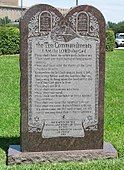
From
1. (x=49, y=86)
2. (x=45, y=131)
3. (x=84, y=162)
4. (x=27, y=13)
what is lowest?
(x=84, y=162)

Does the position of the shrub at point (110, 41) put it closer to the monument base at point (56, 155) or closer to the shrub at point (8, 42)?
the shrub at point (8, 42)

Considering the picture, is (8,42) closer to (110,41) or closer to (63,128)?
(110,41)

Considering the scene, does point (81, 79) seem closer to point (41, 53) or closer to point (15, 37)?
point (41, 53)

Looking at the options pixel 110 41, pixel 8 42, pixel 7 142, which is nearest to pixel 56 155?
pixel 7 142

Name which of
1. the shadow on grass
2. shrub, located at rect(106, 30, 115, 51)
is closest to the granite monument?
the shadow on grass

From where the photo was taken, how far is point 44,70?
216 inches

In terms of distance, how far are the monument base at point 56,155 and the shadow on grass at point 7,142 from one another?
1.34 ft

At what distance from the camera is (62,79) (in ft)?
18.2

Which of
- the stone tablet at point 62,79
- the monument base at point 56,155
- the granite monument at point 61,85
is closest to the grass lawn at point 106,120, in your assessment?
the monument base at point 56,155

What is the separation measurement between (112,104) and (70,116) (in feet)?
12.0

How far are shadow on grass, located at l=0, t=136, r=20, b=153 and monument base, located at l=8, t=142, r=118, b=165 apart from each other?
0.41 m

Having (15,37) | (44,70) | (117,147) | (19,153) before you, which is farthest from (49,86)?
(15,37)

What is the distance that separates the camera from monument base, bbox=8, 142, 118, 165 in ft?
18.1

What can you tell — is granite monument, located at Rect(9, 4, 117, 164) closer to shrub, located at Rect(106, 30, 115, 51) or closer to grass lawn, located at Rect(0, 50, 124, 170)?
grass lawn, located at Rect(0, 50, 124, 170)
